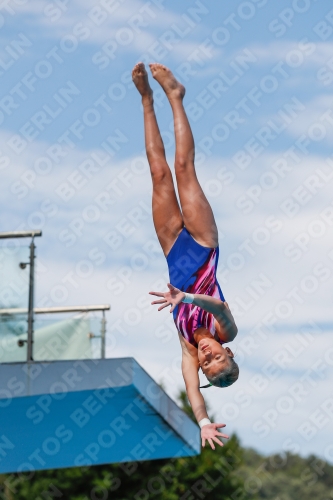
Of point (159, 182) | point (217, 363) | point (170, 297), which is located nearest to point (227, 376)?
point (217, 363)

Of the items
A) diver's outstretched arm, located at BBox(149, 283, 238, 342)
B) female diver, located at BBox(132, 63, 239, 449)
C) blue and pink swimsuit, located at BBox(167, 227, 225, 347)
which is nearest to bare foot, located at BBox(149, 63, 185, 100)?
female diver, located at BBox(132, 63, 239, 449)

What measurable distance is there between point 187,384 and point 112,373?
2463 millimetres

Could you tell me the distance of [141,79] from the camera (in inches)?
327

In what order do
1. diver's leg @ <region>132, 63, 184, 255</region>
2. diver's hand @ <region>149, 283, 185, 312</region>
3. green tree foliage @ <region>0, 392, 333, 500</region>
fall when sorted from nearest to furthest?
diver's hand @ <region>149, 283, 185, 312</region> < diver's leg @ <region>132, 63, 184, 255</region> < green tree foliage @ <region>0, 392, 333, 500</region>

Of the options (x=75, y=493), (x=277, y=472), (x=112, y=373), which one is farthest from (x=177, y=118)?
(x=277, y=472)

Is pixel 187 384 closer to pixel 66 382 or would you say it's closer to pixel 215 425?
pixel 215 425

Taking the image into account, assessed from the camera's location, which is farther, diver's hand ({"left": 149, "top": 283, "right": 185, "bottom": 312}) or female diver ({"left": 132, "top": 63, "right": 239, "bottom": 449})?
female diver ({"left": 132, "top": 63, "right": 239, "bottom": 449})

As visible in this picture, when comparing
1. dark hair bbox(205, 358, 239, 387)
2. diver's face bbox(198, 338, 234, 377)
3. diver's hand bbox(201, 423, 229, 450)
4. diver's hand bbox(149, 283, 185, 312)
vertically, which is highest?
diver's hand bbox(149, 283, 185, 312)

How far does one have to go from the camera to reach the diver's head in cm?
729

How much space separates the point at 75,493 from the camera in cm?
2584

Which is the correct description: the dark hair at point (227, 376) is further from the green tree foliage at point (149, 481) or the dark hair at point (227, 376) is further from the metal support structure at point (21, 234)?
the green tree foliage at point (149, 481)

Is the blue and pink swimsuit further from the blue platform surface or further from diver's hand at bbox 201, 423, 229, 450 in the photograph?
the blue platform surface

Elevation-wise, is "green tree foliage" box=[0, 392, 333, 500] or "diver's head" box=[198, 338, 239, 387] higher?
"green tree foliage" box=[0, 392, 333, 500]

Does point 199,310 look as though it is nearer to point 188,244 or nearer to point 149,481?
point 188,244
